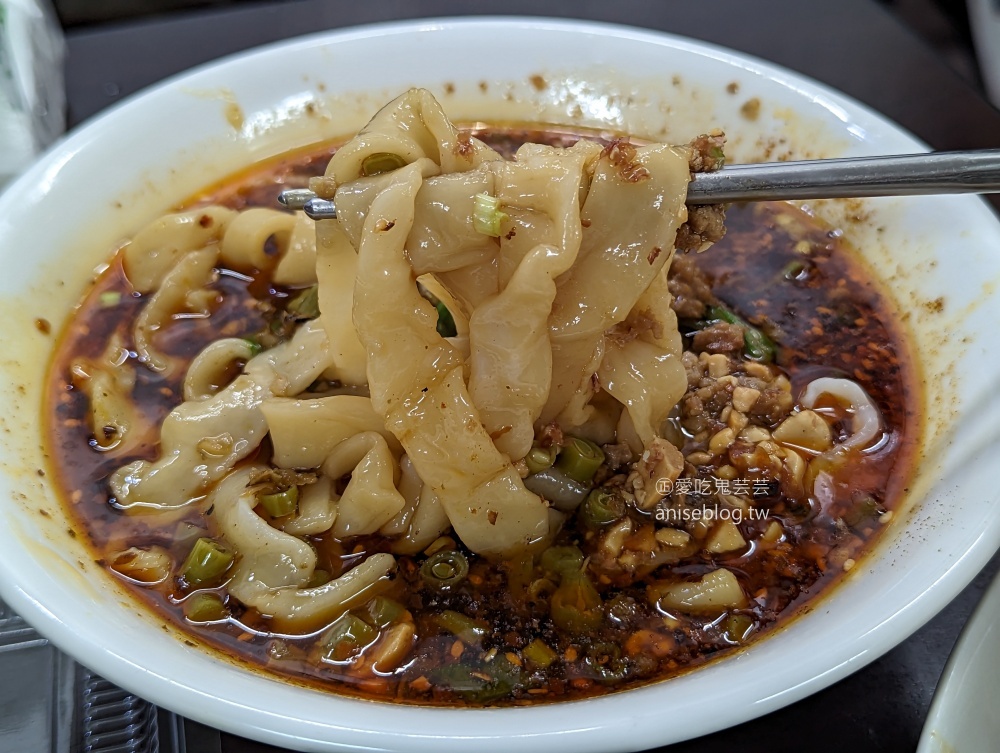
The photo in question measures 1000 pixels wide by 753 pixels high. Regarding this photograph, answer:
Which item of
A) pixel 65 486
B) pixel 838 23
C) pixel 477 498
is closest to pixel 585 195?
pixel 477 498

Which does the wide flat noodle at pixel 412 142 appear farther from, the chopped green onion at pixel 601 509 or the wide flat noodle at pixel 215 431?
the chopped green onion at pixel 601 509

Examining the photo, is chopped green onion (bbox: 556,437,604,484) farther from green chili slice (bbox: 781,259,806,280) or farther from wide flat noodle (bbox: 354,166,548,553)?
green chili slice (bbox: 781,259,806,280)

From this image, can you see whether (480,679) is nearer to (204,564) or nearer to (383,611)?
(383,611)

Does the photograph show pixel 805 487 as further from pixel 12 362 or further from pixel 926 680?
pixel 12 362

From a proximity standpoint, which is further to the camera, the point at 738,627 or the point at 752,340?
the point at 752,340

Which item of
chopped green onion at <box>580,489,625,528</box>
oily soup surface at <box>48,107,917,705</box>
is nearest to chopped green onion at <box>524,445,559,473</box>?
oily soup surface at <box>48,107,917,705</box>

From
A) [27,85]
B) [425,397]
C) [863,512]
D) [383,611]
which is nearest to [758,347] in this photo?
[863,512]

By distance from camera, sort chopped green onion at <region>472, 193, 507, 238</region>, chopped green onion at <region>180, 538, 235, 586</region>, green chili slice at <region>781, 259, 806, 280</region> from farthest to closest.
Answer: green chili slice at <region>781, 259, 806, 280</region> → chopped green onion at <region>180, 538, 235, 586</region> → chopped green onion at <region>472, 193, 507, 238</region>
